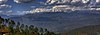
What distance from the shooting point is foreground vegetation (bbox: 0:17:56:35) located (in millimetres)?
11766

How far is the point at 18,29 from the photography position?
12703 mm

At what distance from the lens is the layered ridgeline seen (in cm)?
1145

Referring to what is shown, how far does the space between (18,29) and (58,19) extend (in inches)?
89.9

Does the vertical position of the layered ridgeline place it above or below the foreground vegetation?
above

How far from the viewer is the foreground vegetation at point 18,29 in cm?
1177

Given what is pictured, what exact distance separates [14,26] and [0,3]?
1582 mm

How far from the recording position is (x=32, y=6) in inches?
455

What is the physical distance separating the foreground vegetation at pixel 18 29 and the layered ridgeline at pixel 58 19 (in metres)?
0.22

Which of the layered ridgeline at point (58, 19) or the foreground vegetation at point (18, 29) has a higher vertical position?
the layered ridgeline at point (58, 19)

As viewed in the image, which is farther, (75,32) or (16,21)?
(75,32)

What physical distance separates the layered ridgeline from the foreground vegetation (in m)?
0.22

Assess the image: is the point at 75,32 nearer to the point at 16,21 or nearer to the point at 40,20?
the point at 40,20

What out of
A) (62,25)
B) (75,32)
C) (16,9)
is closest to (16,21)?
(16,9)

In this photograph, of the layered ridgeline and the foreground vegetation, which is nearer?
the layered ridgeline
